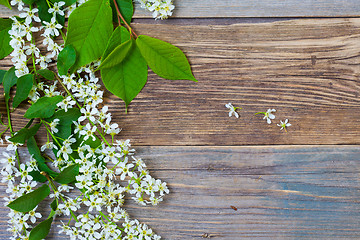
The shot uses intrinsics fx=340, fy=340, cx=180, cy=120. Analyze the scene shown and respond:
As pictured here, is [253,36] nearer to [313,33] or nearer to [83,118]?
[313,33]

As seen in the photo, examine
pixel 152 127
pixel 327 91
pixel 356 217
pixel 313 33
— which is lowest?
pixel 356 217

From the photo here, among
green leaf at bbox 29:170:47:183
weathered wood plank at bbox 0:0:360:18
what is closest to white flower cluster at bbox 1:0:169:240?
green leaf at bbox 29:170:47:183

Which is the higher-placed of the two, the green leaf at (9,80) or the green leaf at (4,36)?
the green leaf at (4,36)

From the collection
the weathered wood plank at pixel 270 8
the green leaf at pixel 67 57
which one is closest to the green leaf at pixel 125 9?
the weathered wood plank at pixel 270 8

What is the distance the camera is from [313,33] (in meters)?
0.81

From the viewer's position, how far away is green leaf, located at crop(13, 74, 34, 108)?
0.76 metres

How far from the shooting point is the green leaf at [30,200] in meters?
0.75

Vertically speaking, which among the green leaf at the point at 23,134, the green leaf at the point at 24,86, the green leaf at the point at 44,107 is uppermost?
the green leaf at the point at 24,86

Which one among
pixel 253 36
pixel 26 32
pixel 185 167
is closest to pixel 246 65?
pixel 253 36

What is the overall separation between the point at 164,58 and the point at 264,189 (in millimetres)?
394

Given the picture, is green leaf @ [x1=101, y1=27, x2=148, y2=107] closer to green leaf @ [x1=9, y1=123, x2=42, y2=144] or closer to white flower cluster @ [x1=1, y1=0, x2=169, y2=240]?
white flower cluster @ [x1=1, y1=0, x2=169, y2=240]

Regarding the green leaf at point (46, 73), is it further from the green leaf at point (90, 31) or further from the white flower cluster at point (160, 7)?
the white flower cluster at point (160, 7)

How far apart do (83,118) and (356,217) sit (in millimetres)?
689

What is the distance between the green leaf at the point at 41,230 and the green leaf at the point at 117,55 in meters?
0.38
